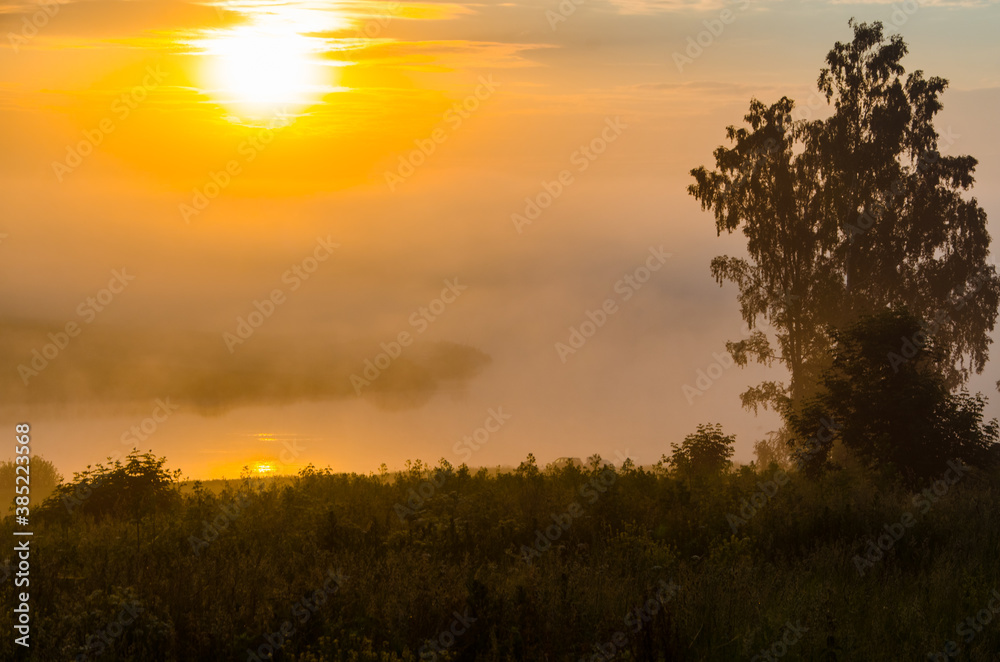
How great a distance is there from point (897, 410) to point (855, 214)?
17.8m

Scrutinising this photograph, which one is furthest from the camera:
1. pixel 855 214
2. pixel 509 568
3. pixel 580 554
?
pixel 855 214

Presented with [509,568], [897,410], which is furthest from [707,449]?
[509,568]

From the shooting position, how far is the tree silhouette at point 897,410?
58.5 feet

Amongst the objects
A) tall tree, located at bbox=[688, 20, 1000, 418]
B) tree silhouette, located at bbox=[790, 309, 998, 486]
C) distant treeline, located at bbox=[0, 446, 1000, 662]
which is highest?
tall tree, located at bbox=[688, 20, 1000, 418]

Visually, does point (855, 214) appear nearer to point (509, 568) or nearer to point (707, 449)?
point (707, 449)

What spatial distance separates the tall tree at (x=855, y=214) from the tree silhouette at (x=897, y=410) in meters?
13.9

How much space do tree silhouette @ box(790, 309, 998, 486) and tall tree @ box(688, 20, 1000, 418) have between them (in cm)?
1387

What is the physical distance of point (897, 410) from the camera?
18.0 m

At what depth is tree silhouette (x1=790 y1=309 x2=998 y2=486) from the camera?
17828 mm

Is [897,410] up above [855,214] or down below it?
below

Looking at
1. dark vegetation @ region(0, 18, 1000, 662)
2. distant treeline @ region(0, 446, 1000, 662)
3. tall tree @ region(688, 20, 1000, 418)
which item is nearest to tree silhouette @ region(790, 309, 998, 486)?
dark vegetation @ region(0, 18, 1000, 662)

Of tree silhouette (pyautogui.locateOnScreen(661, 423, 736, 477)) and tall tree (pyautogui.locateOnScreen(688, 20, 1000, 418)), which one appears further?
tall tree (pyautogui.locateOnScreen(688, 20, 1000, 418))

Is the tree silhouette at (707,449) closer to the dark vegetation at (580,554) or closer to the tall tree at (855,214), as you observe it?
the dark vegetation at (580,554)

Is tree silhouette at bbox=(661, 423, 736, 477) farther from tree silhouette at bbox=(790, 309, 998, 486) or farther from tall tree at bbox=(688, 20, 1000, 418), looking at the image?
tall tree at bbox=(688, 20, 1000, 418)
